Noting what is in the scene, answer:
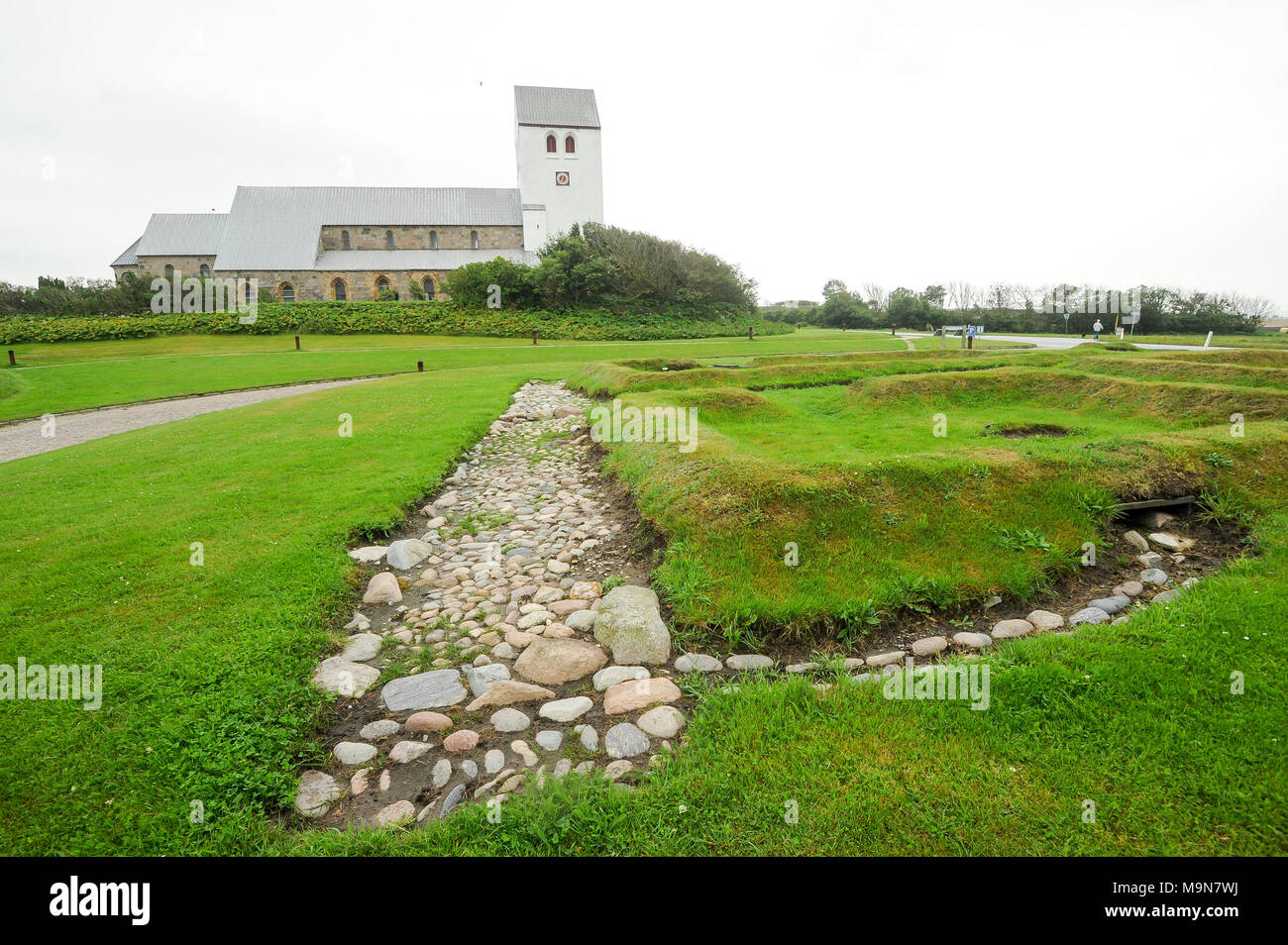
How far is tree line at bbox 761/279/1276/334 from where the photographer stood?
55.7m

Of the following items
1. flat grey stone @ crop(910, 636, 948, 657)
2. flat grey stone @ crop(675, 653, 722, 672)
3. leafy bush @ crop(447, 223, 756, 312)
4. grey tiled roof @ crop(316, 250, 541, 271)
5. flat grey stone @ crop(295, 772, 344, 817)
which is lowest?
flat grey stone @ crop(295, 772, 344, 817)

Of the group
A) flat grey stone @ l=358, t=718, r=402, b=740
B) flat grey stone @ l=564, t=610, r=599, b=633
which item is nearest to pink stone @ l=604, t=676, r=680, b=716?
flat grey stone @ l=564, t=610, r=599, b=633

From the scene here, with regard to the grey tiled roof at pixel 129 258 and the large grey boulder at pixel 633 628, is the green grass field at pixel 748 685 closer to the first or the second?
the large grey boulder at pixel 633 628

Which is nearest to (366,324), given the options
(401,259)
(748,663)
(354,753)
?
(401,259)

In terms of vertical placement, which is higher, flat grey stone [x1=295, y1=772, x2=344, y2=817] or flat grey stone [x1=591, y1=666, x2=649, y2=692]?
flat grey stone [x1=591, y1=666, x2=649, y2=692]

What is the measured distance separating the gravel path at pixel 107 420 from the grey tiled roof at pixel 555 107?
57.0 meters

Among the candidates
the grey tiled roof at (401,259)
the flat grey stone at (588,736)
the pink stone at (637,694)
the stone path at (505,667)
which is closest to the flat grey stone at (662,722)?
the stone path at (505,667)

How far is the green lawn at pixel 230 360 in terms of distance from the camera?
24516mm

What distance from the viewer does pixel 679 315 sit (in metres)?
58.0

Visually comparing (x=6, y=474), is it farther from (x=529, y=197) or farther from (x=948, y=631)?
(x=529, y=197)

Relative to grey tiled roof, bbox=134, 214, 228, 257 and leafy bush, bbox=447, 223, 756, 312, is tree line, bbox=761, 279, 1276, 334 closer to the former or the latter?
leafy bush, bbox=447, 223, 756, 312

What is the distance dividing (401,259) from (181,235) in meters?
25.5

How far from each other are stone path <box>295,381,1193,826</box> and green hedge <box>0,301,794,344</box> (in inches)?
1707

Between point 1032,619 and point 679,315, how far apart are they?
55522 mm
